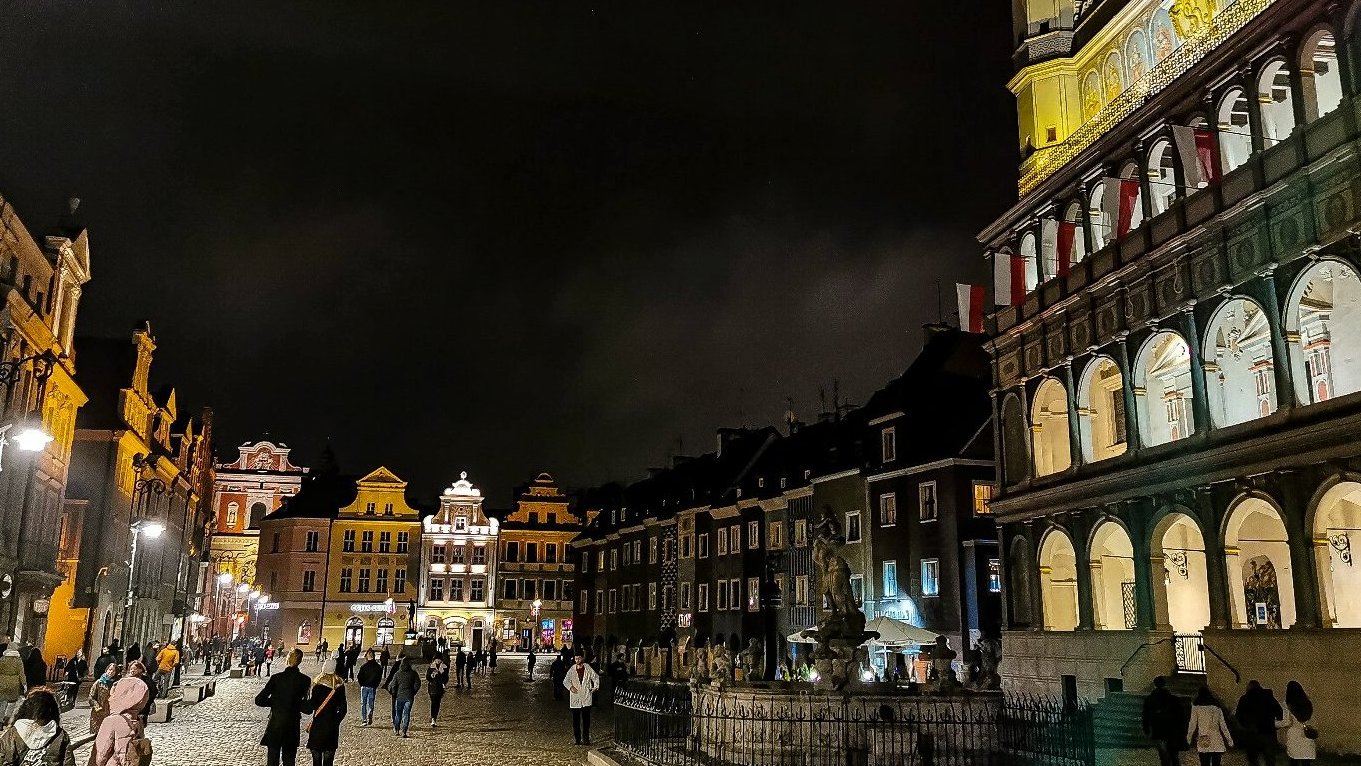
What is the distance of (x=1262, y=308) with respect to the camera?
23.9 m

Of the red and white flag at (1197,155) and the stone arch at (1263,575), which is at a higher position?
the red and white flag at (1197,155)

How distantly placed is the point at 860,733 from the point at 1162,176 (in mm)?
18544

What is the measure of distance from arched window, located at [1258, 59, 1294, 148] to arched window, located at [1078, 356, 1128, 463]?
792 cm

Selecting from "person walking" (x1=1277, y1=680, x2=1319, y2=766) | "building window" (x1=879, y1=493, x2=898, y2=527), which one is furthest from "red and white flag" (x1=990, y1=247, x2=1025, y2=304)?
"person walking" (x1=1277, y1=680, x2=1319, y2=766)

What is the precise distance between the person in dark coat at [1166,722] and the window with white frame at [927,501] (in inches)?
1010

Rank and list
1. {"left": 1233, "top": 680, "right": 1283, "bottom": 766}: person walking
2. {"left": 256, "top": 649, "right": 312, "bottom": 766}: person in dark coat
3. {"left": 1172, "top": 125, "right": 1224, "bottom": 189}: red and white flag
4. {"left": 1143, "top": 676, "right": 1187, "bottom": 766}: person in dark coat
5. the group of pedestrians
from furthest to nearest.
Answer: {"left": 1172, "top": 125, "right": 1224, "bottom": 189}: red and white flag, {"left": 1143, "top": 676, "right": 1187, "bottom": 766}: person in dark coat, {"left": 1233, "top": 680, "right": 1283, "bottom": 766}: person walking, {"left": 256, "top": 649, "right": 312, "bottom": 766}: person in dark coat, the group of pedestrians

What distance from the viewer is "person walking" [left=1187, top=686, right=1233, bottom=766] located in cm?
1576

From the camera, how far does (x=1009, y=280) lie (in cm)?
3431

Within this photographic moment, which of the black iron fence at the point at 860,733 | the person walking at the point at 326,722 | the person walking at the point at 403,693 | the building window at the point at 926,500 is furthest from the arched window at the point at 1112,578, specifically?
the person walking at the point at 326,722

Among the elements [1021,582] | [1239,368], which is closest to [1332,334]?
[1239,368]

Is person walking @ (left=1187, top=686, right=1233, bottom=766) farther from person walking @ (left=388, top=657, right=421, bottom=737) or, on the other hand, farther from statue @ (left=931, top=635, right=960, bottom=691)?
person walking @ (left=388, top=657, right=421, bottom=737)

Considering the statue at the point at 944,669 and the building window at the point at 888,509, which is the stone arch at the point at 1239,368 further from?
the building window at the point at 888,509

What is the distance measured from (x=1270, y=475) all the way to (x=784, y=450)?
121 feet

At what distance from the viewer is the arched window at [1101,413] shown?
30734mm
